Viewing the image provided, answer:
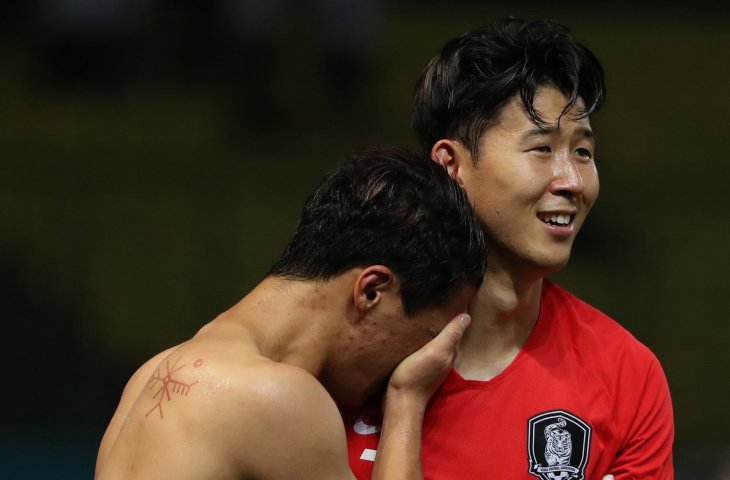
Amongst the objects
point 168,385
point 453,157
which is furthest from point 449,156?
point 168,385

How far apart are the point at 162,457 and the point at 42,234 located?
5602mm

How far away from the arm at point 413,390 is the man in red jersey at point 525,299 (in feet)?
0.46

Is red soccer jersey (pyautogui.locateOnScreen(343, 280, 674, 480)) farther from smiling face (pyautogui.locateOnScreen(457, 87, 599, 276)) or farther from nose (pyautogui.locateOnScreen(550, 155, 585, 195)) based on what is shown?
nose (pyautogui.locateOnScreen(550, 155, 585, 195))

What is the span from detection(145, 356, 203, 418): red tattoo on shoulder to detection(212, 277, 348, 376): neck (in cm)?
18

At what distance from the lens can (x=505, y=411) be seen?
336 centimetres

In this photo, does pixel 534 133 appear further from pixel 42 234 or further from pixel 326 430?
pixel 42 234

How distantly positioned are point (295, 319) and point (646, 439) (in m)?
1.01

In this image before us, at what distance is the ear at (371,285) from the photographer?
10.1 feet

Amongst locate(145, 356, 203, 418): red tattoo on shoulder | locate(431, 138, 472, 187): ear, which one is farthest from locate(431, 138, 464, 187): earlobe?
locate(145, 356, 203, 418): red tattoo on shoulder

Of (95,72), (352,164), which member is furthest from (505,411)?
(95,72)

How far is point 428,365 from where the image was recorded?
321 centimetres

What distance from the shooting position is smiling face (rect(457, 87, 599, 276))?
10.6 feet

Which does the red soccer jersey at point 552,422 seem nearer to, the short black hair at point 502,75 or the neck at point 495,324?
the neck at point 495,324

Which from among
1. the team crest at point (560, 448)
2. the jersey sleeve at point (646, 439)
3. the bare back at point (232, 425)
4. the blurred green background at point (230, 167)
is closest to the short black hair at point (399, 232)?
the bare back at point (232, 425)
